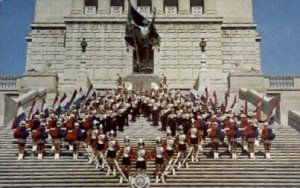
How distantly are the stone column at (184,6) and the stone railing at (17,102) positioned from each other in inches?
600

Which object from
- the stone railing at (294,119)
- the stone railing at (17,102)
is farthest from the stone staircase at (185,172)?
the stone railing at (17,102)

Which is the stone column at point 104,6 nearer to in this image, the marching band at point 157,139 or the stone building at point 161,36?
the stone building at point 161,36

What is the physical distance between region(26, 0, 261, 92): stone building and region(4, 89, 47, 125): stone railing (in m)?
8.40

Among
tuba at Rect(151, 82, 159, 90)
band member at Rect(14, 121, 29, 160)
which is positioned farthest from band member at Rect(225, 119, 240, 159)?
tuba at Rect(151, 82, 159, 90)

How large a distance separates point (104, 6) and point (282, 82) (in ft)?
50.4

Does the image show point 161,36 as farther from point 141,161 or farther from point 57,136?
point 141,161

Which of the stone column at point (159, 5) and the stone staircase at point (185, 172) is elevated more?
the stone column at point (159, 5)

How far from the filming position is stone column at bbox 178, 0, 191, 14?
142ft

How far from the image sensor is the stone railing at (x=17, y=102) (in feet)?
89.7

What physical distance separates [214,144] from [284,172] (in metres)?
2.93

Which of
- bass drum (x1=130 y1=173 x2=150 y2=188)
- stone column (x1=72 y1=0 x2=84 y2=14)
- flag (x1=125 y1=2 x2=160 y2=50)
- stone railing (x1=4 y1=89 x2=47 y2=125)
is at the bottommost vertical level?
bass drum (x1=130 y1=173 x2=150 y2=188)

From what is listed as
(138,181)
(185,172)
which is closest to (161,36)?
(185,172)

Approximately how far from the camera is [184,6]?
1713 inches

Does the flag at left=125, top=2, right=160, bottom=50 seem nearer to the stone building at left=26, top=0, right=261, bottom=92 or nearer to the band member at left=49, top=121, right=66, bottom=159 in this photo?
the stone building at left=26, top=0, right=261, bottom=92
